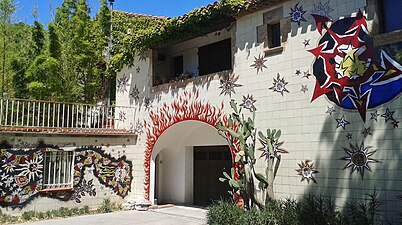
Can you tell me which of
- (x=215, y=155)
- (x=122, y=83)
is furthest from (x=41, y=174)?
(x=215, y=155)

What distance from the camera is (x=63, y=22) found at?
16.9 metres

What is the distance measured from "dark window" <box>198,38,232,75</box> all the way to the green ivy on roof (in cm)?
133

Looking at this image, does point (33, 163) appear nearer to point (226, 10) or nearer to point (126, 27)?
point (226, 10)

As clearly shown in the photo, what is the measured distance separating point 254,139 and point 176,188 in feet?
18.4

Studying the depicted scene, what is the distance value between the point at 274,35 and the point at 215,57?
11.4 feet

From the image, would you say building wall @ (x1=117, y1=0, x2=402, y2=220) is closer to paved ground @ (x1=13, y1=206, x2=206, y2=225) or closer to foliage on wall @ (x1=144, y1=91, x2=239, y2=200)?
foliage on wall @ (x1=144, y1=91, x2=239, y2=200)

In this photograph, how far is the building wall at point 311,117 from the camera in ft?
24.4

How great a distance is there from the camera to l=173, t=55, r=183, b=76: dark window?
48.8 feet

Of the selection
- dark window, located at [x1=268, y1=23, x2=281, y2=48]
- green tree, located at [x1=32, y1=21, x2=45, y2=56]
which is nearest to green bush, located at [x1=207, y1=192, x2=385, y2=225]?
dark window, located at [x1=268, y1=23, x2=281, y2=48]

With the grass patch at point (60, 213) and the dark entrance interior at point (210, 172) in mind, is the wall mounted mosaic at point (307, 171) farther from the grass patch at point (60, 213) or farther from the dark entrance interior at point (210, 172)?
the grass patch at point (60, 213)

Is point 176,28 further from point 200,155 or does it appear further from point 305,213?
point 305,213

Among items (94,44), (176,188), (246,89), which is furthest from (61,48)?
(246,89)

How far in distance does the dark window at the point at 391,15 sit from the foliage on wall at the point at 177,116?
469cm

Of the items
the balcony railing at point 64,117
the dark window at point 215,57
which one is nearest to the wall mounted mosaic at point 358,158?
the dark window at point 215,57
